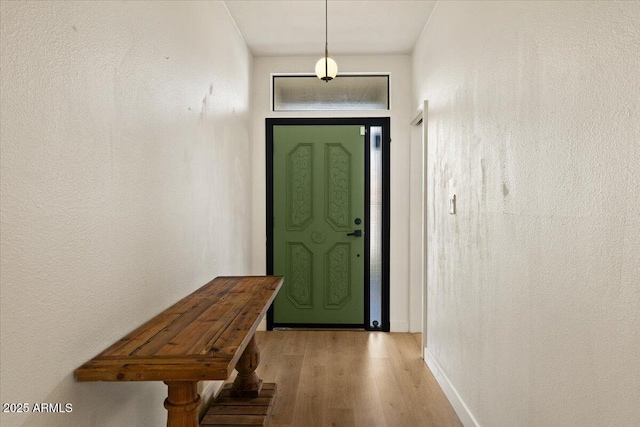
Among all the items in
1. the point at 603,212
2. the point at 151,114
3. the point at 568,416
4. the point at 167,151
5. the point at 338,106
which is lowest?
the point at 568,416

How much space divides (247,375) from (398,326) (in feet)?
6.65

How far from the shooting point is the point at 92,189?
1.40 metres

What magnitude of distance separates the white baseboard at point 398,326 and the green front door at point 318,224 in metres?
0.31

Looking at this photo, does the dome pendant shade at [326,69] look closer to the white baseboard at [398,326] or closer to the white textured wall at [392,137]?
the white textured wall at [392,137]

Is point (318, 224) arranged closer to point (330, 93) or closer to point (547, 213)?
point (330, 93)

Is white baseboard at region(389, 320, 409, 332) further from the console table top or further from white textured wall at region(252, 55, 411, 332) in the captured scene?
the console table top

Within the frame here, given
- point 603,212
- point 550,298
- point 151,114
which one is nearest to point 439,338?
point 550,298

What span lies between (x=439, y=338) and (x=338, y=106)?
2.44m

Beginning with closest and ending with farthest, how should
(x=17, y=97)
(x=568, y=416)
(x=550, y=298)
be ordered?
(x=17, y=97)
(x=568, y=416)
(x=550, y=298)

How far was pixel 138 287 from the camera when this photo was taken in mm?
1747

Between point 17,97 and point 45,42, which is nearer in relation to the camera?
point 17,97

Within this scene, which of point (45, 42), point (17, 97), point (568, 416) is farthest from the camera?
point (568, 416)

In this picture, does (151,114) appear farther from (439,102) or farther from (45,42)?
(439,102)

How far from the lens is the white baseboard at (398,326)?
14.4 feet
